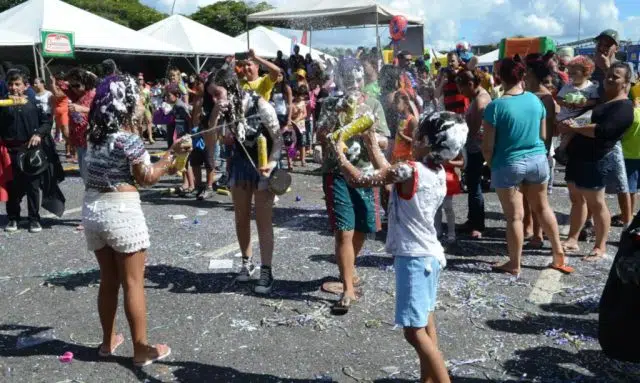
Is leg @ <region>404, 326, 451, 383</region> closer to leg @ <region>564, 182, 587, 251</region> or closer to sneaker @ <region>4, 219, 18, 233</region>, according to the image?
leg @ <region>564, 182, 587, 251</region>

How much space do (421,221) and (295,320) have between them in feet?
5.25

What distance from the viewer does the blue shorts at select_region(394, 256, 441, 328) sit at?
8.98ft

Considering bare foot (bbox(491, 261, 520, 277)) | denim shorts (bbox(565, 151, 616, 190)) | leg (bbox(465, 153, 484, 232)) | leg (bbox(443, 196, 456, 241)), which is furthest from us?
leg (bbox(465, 153, 484, 232))

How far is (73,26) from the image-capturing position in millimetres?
16250

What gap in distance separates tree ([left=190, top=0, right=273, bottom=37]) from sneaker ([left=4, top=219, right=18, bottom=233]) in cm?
4691

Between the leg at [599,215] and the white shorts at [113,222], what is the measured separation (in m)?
4.02

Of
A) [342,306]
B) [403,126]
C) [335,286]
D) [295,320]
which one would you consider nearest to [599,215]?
[403,126]

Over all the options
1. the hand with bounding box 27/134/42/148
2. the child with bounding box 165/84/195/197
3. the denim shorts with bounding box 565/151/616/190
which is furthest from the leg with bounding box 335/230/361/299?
the child with bounding box 165/84/195/197

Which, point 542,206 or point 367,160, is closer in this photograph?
point 367,160

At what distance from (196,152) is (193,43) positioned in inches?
530

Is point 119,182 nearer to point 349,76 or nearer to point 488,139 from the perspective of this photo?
point 349,76

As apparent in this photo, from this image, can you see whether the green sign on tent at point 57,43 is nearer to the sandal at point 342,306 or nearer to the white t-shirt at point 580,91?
the white t-shirt at point 580,91

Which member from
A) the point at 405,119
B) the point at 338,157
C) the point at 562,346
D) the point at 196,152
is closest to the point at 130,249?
the point at 338,157

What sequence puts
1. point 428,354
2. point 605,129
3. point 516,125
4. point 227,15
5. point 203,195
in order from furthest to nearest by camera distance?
point 227,15 → point 203,195 → point 605,129 → point 516,125 → point 428,354
